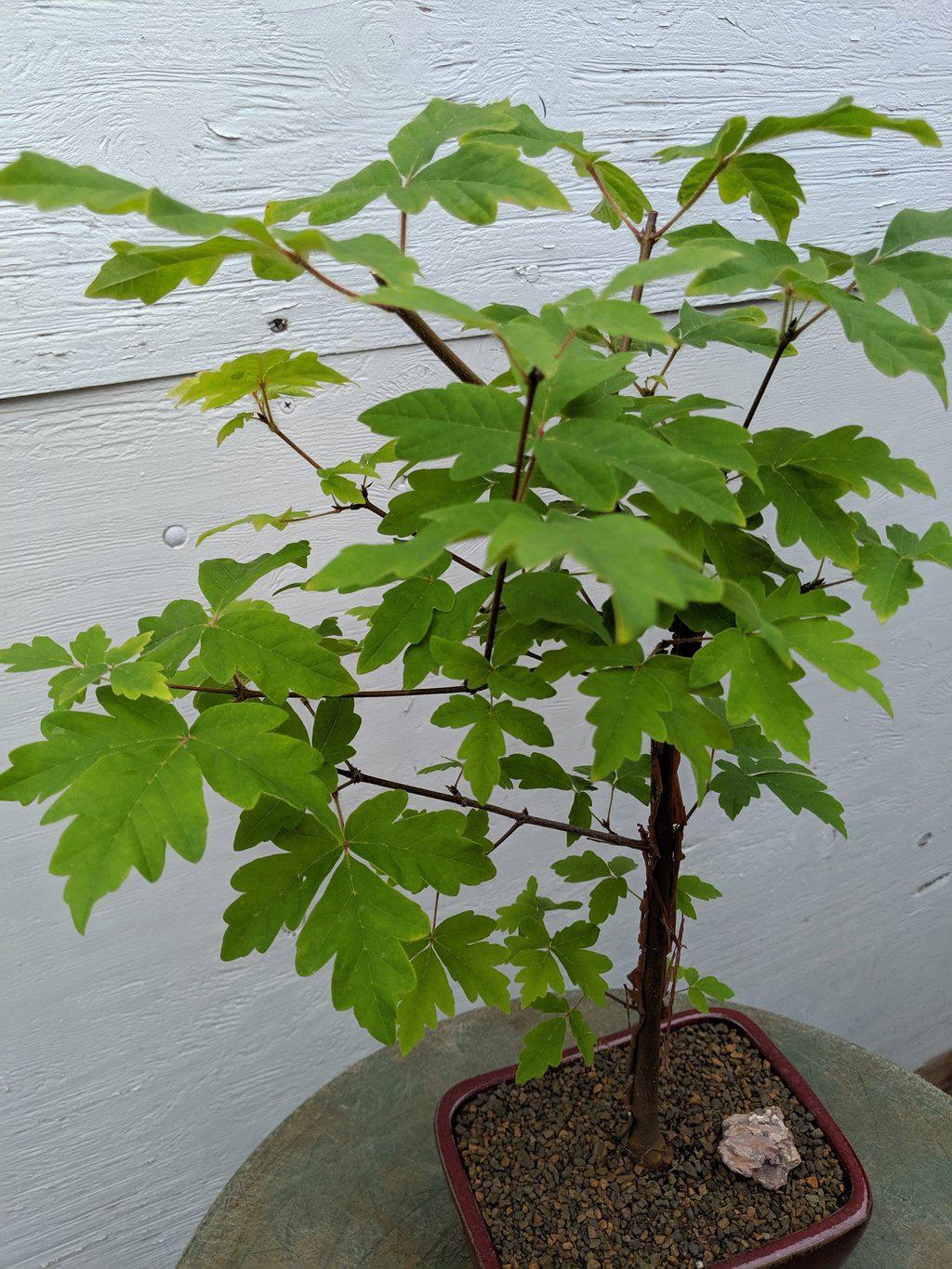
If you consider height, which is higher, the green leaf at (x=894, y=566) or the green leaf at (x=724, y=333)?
the green leaf at (x=724, y=333)

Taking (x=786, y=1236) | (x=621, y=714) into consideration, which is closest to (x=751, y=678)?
(x=621, y=714)

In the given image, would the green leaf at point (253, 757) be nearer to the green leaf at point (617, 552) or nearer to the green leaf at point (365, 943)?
the green leaf at point (365, 943)

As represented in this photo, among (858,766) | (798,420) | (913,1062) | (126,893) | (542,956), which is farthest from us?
(913,1062)

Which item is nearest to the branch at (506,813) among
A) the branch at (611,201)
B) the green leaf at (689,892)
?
the green leaf at (689,892)

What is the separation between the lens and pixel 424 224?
1.17m

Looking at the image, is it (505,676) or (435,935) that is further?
(435,935)

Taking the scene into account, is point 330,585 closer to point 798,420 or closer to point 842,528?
point 842,528

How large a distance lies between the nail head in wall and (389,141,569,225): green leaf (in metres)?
0.68

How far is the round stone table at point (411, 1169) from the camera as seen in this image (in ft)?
3.14

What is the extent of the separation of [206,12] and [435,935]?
91 centimetres

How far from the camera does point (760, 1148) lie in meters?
0.92

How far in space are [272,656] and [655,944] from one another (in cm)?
44

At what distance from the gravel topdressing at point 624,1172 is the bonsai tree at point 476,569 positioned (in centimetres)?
27

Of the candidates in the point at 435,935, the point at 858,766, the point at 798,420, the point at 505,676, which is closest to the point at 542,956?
the point at 435,935
